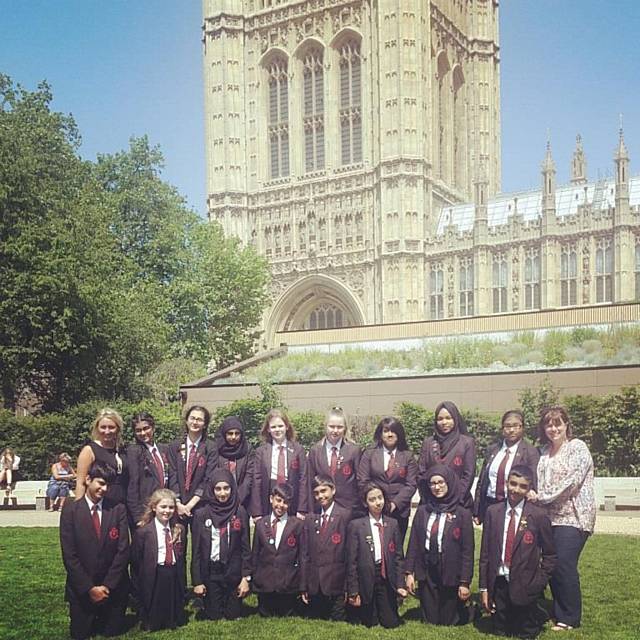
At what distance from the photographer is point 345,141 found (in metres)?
48.5

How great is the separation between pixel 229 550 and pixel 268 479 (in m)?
0.85

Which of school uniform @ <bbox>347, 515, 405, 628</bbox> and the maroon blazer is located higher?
the maroon blazer

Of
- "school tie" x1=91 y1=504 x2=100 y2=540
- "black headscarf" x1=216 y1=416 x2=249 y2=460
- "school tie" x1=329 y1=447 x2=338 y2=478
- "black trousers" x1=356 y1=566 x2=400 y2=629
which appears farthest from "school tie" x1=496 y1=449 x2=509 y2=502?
"school tie" x1=91 y1=504 x2=100 y2=540

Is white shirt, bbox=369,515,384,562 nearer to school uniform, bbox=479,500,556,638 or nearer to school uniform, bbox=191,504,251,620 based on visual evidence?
school uniform, bbox=479,500,556,638

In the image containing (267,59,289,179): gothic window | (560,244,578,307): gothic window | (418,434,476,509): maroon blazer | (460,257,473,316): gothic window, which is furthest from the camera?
(267,59,289,179): gothic window

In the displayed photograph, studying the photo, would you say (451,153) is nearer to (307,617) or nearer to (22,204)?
(22,204)

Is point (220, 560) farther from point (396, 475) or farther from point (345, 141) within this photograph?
point (345, 141)

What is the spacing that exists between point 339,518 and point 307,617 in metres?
0.91

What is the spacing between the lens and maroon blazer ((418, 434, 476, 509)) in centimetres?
794

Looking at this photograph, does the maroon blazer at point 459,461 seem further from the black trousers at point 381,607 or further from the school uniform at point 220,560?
the school uniform at point 220,560

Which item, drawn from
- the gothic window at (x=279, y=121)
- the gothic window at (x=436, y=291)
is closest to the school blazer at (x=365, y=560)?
the gothic window at (x=436, y=291)

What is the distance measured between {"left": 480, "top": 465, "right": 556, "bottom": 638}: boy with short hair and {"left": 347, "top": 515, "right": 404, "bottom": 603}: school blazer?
731 millimetres

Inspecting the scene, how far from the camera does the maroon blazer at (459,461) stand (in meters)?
7.94

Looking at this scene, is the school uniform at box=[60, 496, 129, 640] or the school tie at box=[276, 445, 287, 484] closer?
the school uniform at box=[60, 496, 129, 640]
